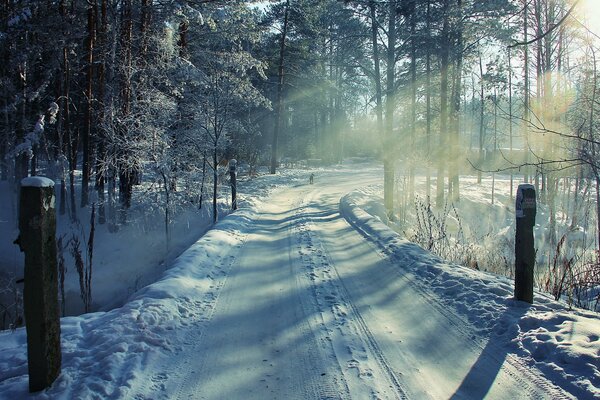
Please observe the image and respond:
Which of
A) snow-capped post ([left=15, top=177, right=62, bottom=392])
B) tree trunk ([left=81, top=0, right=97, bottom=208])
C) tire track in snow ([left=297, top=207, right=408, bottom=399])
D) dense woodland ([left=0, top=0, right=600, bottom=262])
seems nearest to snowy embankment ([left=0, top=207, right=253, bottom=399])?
snow-capped post ([left=15, top=177, right=62, bottom=392])

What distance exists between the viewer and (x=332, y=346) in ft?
12.6

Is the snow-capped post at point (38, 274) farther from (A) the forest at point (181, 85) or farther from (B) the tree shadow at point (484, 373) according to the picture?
(A) the forest at point (181, 85)

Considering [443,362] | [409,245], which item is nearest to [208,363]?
[443,362]

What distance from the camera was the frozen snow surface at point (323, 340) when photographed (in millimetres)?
3160

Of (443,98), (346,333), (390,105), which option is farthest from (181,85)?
(346,333)

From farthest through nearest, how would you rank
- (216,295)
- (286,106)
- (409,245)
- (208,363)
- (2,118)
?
(286,106), (2,118), (409,245), (216,295), (208,363)

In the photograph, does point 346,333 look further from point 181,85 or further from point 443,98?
point 443,98

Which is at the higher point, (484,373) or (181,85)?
(181,85)

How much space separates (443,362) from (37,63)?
65.6 feet

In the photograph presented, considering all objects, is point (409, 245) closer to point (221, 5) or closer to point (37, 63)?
point (221, 5)

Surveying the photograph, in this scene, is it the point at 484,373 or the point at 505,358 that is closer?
the point at 484,373

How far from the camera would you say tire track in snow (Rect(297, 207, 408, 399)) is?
3.30m

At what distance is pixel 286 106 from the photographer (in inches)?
1642

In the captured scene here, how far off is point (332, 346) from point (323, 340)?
0.15 meters
